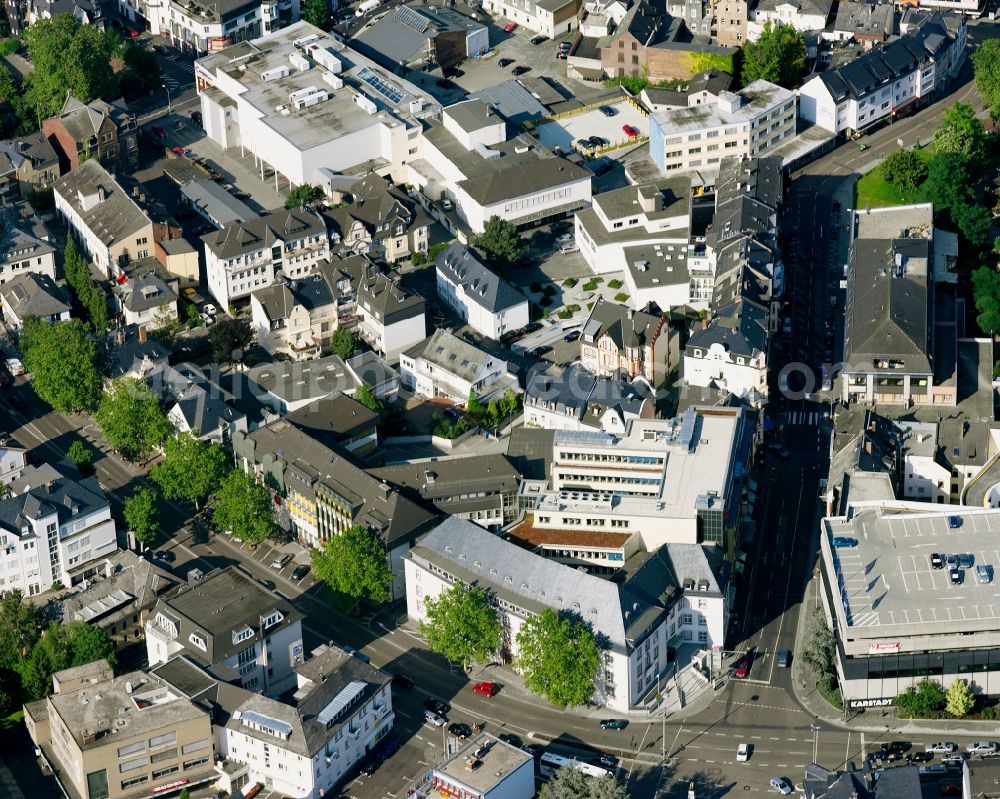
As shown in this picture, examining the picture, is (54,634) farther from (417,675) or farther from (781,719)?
(781,719)

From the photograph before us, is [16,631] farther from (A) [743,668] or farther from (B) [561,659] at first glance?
(A) [743,668]

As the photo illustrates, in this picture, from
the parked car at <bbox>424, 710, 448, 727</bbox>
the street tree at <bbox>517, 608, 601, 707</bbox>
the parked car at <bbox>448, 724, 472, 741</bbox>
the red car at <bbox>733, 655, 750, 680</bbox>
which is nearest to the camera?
the street tree at <bbox>517, 608, 601, 707</bbox>

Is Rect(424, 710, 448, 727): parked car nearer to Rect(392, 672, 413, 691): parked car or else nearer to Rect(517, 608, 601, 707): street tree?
Rect(392, 672, 413, 691): parked car

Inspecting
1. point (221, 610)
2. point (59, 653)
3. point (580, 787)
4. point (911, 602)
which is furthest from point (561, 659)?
point (59, 653)

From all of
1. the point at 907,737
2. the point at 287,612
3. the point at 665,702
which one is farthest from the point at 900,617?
the point at 287,612

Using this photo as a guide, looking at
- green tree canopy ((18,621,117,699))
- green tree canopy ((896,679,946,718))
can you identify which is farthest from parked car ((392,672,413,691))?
green tree canopy ((896,679,946,718))
